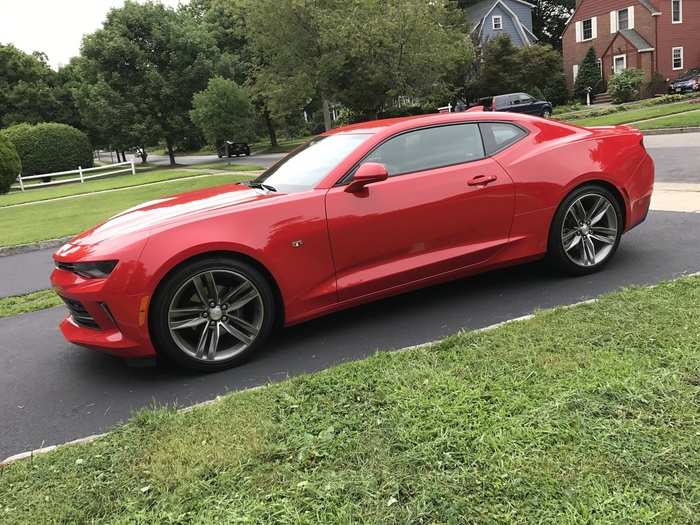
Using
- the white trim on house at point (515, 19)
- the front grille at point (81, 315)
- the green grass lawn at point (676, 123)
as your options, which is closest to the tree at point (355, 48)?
the green grass lawn at point (676, 123)

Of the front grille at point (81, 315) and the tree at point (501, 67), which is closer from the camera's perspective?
the front grille at point (81, 315)

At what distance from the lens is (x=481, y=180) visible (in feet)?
14.8

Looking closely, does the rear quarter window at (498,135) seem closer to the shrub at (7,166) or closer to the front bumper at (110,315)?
the front bumper at (110,315)

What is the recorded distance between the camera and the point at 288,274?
3.95 m

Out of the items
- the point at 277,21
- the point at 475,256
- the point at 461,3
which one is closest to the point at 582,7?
the point at 461,3

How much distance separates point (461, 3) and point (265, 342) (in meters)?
64.2

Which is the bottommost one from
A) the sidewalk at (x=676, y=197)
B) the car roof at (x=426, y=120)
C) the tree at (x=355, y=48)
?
the sidewalk at (x=676, y=197)

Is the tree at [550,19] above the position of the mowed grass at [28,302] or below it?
above

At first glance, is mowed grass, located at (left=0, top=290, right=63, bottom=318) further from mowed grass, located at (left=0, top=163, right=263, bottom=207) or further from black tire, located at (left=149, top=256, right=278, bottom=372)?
mowed grass, located at (left=0, top=163, right=263, bottom=207)

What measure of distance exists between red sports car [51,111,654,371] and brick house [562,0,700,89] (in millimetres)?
41079

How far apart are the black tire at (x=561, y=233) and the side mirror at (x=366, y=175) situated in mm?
1639

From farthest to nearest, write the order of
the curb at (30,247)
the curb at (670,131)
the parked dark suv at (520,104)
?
1. the parked dark suv at (520,104)
2. the curb at (670,131)
3. the curb at (30,247)

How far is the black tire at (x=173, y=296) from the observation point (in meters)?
3.67

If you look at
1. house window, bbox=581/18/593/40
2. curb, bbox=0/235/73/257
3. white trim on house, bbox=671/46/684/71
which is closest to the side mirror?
curb, bbox=0/235/73/257
